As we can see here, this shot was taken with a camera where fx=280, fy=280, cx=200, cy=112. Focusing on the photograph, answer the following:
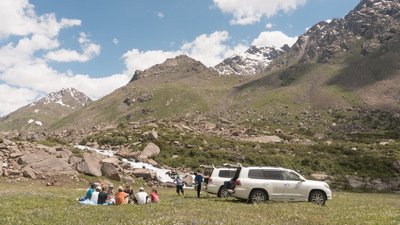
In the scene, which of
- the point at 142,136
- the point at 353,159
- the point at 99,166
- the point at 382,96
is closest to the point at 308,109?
the point at 382,96

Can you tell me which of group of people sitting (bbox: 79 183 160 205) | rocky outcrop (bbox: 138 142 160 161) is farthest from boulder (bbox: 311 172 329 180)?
group of people sitting (bbox: 79 183 160 205)

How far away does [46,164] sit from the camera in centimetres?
3534

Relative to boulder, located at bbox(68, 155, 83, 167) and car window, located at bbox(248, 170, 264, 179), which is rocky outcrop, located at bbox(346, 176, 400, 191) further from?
boulder, located at bbox(68, 155, 83, 167)

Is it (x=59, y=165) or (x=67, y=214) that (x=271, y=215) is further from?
(x=59, y=165)

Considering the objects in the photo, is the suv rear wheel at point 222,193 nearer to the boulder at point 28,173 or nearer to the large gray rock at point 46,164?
the large gray rock at point 46,164

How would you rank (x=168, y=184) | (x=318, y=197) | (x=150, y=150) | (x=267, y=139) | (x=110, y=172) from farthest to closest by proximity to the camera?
(x=267, y=139)
(x=150, y=150)
(x=168, y=184)
(x=110, y=172)
(x=318, y=197)

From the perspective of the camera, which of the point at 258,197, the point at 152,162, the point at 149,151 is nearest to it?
the point at 258,197

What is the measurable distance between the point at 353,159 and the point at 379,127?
183 feet

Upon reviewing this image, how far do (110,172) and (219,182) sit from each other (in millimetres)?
18706

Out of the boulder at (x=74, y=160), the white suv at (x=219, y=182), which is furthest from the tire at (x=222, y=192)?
the boulder at (x=74, y=160)

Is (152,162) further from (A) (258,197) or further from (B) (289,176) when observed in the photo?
(B) (289,176)

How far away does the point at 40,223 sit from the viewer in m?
11.0

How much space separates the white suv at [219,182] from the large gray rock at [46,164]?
1935 centimetres

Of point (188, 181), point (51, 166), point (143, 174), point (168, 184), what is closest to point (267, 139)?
point (188, 181)
